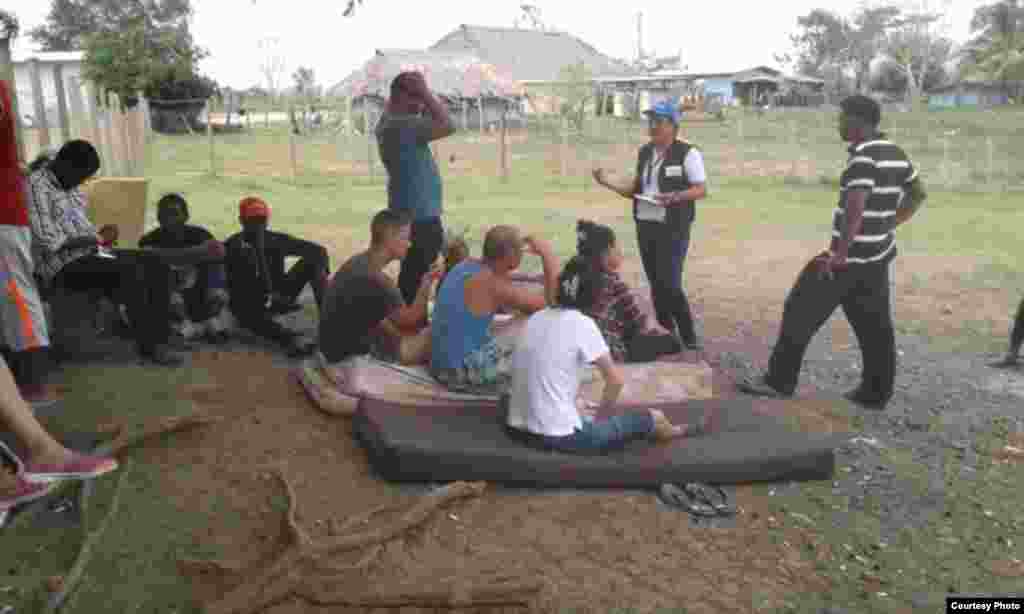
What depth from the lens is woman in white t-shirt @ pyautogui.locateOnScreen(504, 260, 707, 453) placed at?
4.36 m

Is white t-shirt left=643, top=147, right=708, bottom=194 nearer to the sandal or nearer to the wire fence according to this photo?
the sandal

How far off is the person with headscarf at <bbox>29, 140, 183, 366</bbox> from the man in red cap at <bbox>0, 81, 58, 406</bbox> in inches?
30.6

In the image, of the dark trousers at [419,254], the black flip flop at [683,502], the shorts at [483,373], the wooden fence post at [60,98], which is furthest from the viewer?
the wooden fence post at [60,98]

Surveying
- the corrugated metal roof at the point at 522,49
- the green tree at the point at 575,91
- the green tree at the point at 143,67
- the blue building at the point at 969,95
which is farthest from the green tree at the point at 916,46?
the green tree at the point at 143,67

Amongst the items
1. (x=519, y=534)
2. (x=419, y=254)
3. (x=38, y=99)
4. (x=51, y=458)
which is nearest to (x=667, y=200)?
(x=419, y=254)

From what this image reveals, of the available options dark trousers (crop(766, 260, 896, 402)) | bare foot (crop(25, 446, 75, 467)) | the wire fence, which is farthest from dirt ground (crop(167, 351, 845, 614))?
the wire fence

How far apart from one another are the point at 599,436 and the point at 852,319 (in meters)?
2.36

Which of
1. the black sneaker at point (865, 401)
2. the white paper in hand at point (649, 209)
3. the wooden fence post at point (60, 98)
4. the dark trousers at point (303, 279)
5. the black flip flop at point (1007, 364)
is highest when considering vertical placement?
the wooden fence post at point (60, 98)

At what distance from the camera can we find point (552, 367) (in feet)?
14.3

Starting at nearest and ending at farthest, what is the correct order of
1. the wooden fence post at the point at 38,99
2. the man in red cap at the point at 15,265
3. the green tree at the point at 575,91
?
1. the man in red cap at the point at 15,265
2. the wooden fence post at the point at 38,99
3. the green tree at the point at 575,91

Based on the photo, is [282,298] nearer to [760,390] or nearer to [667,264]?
[667,264]

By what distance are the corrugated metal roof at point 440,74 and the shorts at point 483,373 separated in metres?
35.5

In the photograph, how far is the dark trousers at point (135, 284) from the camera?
5.97 m

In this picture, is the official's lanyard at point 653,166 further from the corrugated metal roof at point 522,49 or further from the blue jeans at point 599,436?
the corrugated metal roof at point 522,49
